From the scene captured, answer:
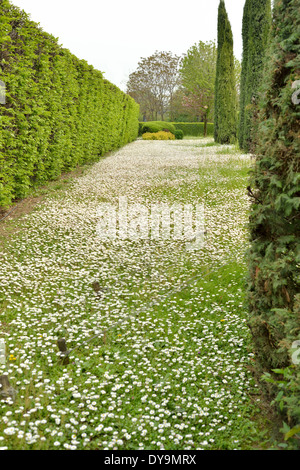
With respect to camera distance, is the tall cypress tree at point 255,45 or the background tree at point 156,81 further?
the background tree at point 156,81

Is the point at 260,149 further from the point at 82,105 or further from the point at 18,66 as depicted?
the point at 82,105

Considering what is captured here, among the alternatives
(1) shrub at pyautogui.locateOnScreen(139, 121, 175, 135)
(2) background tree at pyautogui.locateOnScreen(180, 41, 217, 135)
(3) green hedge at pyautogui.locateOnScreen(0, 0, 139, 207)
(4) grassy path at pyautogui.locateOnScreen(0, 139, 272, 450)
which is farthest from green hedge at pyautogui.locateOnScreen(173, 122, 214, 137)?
(4) grassy path at pyautogui.locateOnScreen(0, 139, 272, 450)

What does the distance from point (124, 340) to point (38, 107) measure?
6981 mm

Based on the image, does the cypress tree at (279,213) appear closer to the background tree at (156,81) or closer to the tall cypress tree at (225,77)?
the tall cypress tree at (225,77)

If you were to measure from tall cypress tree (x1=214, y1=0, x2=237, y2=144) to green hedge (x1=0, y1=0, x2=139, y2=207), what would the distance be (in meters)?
9.69

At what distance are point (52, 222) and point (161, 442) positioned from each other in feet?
18.4

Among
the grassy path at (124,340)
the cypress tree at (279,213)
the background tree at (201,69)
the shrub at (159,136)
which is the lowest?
the grassy path at (124,340)

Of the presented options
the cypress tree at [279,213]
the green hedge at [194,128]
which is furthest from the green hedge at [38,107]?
the green hedge at [194,128]

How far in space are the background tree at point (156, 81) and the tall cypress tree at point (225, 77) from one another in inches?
1165

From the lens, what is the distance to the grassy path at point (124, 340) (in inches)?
104

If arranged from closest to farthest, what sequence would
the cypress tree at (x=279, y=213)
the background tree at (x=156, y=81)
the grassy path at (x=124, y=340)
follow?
the cypress tree at (x=279, y=213), the grassy path at (x=124, y=340), the background tree at (x=156, y=81)

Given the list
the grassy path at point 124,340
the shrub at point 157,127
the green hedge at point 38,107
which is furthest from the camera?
the shrub at point 157,127

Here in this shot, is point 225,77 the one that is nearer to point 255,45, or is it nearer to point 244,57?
point 244,57
